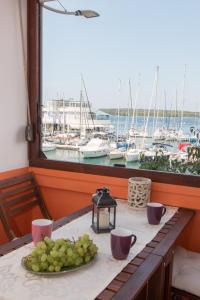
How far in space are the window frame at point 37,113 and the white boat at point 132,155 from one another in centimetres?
10

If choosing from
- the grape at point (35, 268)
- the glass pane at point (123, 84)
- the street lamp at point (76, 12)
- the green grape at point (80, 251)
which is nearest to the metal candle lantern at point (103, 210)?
the green grape at point (80, 251)

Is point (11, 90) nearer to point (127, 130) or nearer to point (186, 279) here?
point (127, 130)

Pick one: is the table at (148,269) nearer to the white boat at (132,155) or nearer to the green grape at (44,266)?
the green grape at (44,266)

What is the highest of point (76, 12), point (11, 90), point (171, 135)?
point (76, 12)

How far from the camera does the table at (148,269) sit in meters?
0.96

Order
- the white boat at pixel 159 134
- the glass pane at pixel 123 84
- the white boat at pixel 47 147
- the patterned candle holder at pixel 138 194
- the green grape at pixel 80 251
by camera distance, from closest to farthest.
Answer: the green grape at pixel 80 251 → the patterned candle holder at pixel 138 194 → the glass pane at pixel 123 84 → the white boat at pixel 159 134 → the white boat at pixel 47 147

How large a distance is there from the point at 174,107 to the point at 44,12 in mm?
1135

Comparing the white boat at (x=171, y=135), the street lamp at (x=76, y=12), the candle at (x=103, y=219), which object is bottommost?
the candle at (x=103, y=219)

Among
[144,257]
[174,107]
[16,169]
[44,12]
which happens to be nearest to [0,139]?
[16,169]

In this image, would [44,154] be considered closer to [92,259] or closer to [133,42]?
[133,42]

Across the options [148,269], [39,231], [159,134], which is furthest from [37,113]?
[148,269]

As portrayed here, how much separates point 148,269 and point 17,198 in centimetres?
127

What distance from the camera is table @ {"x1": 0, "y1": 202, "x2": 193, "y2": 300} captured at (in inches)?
37.6

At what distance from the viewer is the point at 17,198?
212 cm
